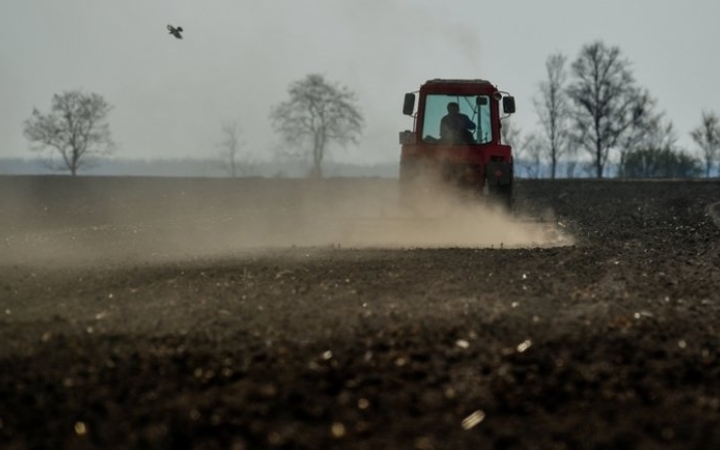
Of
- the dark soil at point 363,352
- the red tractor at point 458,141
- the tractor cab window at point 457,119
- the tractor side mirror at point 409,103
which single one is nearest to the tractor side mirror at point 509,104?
the red tractor at point 458,141

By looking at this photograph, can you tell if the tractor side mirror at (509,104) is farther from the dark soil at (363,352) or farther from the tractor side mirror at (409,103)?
the dark soil at (363,352)

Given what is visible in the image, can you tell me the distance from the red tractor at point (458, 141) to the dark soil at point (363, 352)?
5569 mm

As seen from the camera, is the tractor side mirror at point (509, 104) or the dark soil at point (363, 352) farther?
the tractor side mirror at point (509, 104)

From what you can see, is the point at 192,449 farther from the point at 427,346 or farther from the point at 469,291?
the point at 469,291

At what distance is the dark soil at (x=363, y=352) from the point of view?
6.33 metres

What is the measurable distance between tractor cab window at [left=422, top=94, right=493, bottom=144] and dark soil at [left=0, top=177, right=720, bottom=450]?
20.9 feet

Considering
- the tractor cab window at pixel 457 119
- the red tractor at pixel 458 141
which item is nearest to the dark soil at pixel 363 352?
the red tractor at pixel 458 141

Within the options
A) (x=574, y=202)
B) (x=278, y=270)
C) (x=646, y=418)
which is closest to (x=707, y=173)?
(x=574, y=202)

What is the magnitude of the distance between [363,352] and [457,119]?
13801 mm

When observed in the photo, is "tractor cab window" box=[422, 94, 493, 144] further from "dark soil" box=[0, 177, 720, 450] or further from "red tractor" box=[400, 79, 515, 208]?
"dark soil" box=[0, 177, 720, 450]

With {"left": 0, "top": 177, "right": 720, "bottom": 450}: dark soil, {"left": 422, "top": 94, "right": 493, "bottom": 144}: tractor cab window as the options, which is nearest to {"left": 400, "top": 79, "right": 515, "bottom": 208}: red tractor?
{"left": 422, "top": 94, "right": 493, "bottom": 144}: tractor cab window

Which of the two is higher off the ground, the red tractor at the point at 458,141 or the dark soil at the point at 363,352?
the red tractor at the point at 458,141

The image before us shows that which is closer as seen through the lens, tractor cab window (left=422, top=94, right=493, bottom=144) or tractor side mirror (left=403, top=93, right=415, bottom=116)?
tractor side mirror (left=403, top=93, right=415, bottom=116)

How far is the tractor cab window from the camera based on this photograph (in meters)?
20.8
